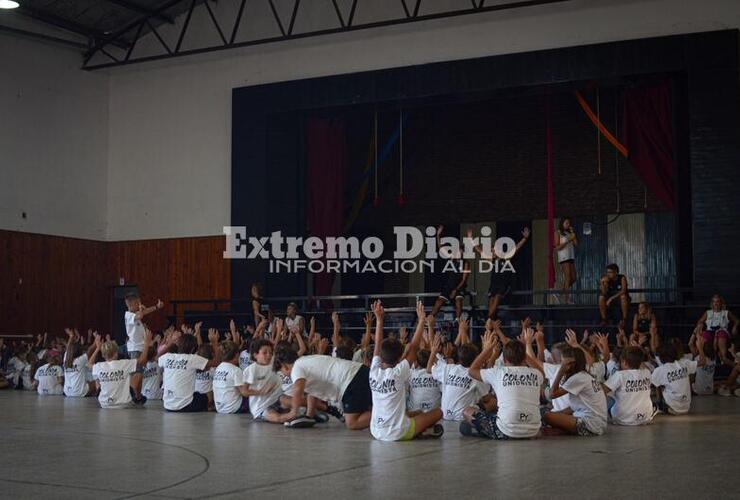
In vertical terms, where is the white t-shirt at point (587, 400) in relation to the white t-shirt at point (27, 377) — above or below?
above

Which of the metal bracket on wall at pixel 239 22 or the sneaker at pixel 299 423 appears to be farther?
the metal bracket on wall at pixel 239 22

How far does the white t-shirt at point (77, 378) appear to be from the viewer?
1648 cm

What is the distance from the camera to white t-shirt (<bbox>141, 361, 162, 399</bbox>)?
615 inches

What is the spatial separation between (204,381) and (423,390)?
392 centimetres

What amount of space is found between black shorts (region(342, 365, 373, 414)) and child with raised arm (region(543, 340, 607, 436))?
2043 mm

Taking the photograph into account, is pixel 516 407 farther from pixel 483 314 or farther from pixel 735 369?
pixel 483 314

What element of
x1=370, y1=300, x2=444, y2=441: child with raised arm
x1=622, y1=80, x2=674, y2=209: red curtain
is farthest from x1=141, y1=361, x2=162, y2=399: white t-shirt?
x1=622, y1=80, x2=674, y2=209: red curtain

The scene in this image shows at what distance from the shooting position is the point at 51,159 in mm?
24625

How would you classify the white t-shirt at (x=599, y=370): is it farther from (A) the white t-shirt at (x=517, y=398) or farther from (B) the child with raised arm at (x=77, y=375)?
(B) the child with raised arm at (x=77, y=375)

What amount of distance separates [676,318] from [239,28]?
13618mm

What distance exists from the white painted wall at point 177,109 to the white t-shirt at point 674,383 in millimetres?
10062

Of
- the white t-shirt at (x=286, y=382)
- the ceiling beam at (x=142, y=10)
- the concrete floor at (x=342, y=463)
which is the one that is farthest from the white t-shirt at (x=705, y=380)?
the ceiling beam at (x=142, y=10)

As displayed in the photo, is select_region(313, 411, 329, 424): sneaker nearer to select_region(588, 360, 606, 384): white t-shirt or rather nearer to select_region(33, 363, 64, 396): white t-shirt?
select_region(588, 360, 606, 384): white t-shirt

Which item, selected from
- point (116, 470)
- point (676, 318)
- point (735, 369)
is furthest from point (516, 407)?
point (676, 318)
